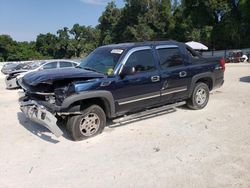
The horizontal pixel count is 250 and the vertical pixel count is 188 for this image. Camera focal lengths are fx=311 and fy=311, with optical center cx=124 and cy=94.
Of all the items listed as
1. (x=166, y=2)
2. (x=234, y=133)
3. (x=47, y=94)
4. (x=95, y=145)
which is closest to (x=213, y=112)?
(x=234, y=133)

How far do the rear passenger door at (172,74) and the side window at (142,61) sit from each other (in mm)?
292

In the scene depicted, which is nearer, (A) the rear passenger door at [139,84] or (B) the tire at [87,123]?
(B) the tire at [87,123]

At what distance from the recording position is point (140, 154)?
5316 mm

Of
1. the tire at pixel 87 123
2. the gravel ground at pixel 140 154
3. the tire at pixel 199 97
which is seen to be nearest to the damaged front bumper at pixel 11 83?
the gravel ground at pixel 140 154

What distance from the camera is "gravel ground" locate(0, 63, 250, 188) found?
4434 millimetres

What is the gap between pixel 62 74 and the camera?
6168mm

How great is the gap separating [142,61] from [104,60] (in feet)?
2.76

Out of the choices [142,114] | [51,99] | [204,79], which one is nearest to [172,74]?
[142,114]

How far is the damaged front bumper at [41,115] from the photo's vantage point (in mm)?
5695

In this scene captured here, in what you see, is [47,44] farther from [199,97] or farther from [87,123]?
[87,123]

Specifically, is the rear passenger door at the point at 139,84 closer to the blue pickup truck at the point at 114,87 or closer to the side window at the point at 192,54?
the blue pickup truck at the point at 114,87

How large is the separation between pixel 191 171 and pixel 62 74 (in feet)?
10.2

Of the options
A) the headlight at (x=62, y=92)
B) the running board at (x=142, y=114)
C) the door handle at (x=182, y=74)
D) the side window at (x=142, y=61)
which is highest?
the side window at (x=142, y=61)

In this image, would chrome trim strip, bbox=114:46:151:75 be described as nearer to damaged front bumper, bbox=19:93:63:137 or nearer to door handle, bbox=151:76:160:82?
door handle, bbox=151:76:160:82
